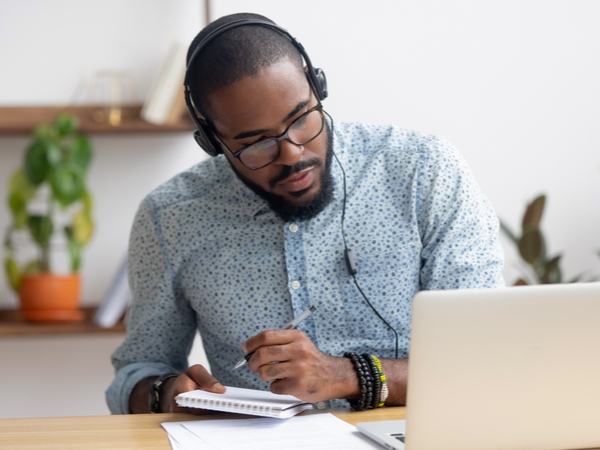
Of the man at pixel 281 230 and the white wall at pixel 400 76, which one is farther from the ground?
the white wall at pixel 400 76

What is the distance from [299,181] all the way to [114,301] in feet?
3.62

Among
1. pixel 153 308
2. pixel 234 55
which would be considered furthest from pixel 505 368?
pixel 153 308

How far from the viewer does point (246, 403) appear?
0.91m

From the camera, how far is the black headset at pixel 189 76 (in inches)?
46.3

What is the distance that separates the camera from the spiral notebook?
91 cm

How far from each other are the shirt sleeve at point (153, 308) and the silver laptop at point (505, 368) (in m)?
0.78

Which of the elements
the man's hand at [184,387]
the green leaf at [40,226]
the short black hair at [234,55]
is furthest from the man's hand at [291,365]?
the green leaf at [40,226]

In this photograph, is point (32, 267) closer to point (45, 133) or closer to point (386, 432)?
point (45, 133)

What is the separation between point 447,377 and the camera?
0.68 m

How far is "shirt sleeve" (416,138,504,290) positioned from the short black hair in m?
0.35

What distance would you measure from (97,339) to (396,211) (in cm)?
138

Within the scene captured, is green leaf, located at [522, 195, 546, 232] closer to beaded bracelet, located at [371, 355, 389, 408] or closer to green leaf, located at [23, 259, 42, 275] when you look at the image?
beaded bracelet, located at [371, 355, 389, 408]

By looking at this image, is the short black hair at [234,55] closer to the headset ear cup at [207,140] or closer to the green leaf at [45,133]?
the headset ear cup at [207,140]

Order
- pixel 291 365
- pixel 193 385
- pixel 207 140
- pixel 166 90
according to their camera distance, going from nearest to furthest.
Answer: pixel 291 365, pixel 193 385, pixel 207 140, pixel 166 90
